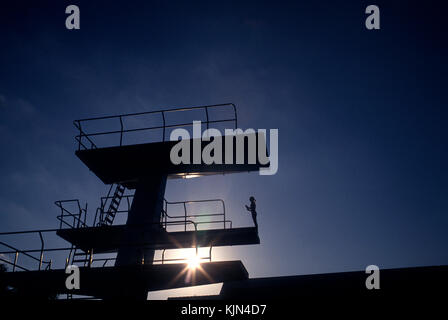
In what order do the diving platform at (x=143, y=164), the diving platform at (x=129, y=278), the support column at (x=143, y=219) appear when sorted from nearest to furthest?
the diving platform at (x=129, y=278), the support column at (x=143, y=219), the diving platform at (x=143, y=164)

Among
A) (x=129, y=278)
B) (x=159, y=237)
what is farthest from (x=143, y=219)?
(x=129, y=278)

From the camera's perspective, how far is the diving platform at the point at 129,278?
9.30 m

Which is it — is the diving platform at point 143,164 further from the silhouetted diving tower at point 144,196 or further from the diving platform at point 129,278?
the diving platform at point 129,278

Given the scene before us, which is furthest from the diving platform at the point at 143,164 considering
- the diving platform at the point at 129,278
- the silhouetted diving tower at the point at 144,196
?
the diving platform at the point at 129,278

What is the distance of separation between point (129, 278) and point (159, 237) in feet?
7.43

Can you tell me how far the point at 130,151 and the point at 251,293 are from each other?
7.67m

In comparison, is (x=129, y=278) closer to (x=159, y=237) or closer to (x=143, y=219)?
(x=159, y=237)

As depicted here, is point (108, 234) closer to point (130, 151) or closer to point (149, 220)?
point (149, 220)

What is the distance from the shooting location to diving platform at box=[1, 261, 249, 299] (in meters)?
9.30

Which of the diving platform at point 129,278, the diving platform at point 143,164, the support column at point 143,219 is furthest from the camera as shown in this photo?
the diving platform at point 143,164

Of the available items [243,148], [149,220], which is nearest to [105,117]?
[149,220]

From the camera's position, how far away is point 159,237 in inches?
461

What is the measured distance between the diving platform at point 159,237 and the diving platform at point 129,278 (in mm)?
1389
